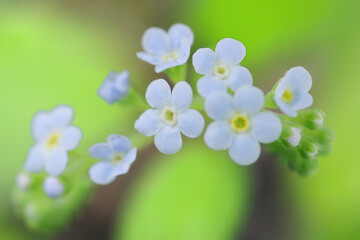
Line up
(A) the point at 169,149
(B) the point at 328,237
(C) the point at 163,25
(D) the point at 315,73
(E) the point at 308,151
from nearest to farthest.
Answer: (A) the point at 169,149 < (E) the point at 308,151 < (B) the point at 328,237 < (D) the point at 315,73 < (C) the point at 163,25

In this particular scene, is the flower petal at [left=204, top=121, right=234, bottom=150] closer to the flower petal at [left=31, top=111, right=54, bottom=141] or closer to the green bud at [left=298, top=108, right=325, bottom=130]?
the green bud at [left=298, top=108, right=325, bottom=130]

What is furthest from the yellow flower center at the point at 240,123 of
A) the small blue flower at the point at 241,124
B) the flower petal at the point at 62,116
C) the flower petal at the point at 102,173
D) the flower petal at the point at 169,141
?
the flower petal at the point at 62,116

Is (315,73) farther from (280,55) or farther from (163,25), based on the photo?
(163,25)

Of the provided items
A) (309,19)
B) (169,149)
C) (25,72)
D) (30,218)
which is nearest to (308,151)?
(169,149)

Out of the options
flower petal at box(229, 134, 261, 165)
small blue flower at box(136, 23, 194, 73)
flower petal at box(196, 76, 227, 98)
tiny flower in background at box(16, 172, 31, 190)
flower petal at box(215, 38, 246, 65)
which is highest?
small blue flower at box(136, 23, 194, 73)

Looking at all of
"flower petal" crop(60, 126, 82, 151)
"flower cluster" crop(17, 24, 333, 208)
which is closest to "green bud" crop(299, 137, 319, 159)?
"flower cluster" crop(17, 24, 333, 208)

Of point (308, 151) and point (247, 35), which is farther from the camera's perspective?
point (247, 35)

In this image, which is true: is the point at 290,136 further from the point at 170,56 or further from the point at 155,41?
the point at 155,41
